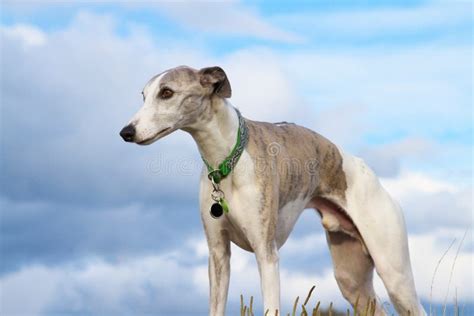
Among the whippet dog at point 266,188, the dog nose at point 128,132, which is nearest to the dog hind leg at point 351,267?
the whippet dog at point 266,188

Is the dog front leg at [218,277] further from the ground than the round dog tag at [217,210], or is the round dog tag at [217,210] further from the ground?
the round dog tag at [217,210]

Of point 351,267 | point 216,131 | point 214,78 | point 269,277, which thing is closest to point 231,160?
point 216,131

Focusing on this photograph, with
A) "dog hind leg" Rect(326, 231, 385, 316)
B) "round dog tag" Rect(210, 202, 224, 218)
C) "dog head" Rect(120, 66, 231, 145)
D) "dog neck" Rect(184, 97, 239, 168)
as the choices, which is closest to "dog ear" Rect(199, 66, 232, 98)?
"dog head" Rect(120, 66, 231, 145)

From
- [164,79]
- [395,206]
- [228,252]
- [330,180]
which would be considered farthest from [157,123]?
[395,206]

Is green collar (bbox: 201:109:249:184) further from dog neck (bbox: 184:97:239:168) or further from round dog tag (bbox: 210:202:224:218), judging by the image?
round dog tag (bbox: 210:202:224:218)

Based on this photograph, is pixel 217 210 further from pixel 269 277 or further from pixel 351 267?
pixel 351 267

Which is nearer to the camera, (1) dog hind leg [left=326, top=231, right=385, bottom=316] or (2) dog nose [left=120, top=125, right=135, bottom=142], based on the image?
(2) dog nose [left=120, top=125, right=135, bottom=142]

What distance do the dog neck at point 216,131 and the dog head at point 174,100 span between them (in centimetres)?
9

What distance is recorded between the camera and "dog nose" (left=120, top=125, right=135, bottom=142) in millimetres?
8656

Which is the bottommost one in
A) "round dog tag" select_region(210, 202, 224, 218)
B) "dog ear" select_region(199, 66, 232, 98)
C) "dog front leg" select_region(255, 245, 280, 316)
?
"dog front leg" select_region(255, 245, 280, 316)

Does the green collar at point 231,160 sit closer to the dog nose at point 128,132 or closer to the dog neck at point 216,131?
the dog neck at point 216,131

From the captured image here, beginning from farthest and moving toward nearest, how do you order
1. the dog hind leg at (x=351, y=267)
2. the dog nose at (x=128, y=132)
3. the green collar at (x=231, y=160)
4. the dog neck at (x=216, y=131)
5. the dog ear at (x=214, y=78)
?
the dog hind leg at (x=351, y=267) → the green collar at (x=231, y=160) → the dog neck at (x=216, y=131) → the dog ear at (x=214, y=78) → the dog nose at (x=128, y=132)

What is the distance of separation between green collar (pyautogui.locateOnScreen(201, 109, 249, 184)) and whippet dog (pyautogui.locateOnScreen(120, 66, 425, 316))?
1 centimetres

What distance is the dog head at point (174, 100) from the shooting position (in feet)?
28.6
